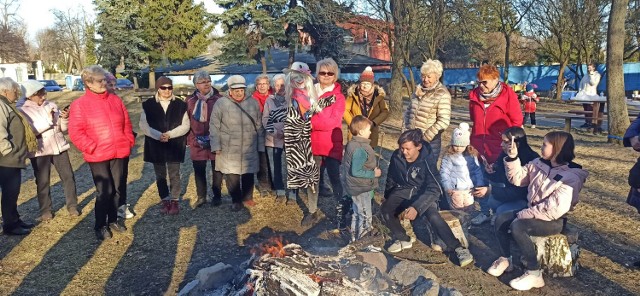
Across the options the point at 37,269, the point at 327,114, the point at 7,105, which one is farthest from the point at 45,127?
the point at 327,114

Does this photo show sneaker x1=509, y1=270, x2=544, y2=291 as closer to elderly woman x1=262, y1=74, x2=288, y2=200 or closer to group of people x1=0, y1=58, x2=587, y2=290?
group of people x1=0, y1=58, x2=587, y2=290

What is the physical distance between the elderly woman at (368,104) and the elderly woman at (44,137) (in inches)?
140

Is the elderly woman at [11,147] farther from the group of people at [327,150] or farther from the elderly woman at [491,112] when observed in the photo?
the elderly woman at [491,112]

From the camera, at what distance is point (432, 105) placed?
4926 millimetres

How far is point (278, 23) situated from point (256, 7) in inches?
70.1

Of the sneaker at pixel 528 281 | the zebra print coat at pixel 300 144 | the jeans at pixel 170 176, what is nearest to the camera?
the sneaker at pixel 528 281

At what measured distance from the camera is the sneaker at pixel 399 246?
4457mm

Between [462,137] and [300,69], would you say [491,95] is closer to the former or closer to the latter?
[462,137]

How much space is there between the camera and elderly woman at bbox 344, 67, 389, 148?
17.4 ft

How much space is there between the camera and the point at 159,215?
5875mm

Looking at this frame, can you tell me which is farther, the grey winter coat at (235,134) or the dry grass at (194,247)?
the grey winter coat at (235,134)

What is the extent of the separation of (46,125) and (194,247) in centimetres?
248

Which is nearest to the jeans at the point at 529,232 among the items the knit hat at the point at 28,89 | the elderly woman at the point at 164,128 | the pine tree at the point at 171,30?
the elderly woman at the point at 164,128

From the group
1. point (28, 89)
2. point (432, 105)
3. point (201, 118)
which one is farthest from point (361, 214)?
point (28, 89)
